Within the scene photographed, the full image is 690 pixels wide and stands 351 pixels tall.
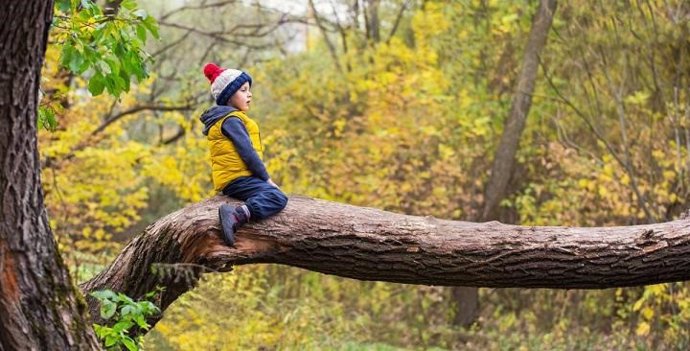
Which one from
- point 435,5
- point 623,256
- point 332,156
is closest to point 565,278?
point 623,256

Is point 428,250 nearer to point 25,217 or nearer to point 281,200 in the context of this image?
point 281,200

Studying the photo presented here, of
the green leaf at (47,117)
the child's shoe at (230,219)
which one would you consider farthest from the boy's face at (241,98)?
the green leaf at (47,117)

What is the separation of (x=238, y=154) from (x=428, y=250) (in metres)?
1.24

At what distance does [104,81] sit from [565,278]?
9.06ft

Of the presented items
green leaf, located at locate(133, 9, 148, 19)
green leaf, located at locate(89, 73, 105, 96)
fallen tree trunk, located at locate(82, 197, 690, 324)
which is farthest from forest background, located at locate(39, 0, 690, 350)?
green leaf, located at locate(133, 9, 148, 19)

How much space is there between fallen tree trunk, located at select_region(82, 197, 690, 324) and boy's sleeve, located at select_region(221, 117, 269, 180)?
12.9 inches

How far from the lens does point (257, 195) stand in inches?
214

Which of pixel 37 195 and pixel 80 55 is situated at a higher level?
pixel 80 55

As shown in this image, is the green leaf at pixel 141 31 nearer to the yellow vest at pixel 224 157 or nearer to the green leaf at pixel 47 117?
the yellow vest at pixel 224 157

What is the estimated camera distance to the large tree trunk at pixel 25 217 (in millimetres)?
3479

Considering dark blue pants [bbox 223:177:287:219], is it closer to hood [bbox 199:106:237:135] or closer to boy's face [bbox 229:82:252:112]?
hood [bbox 199:106:237:135]

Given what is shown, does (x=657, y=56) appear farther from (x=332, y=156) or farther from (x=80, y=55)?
(x=80, y=55)

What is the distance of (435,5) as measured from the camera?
60.3ft

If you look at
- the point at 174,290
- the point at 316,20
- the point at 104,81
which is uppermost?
the point at 316,20
